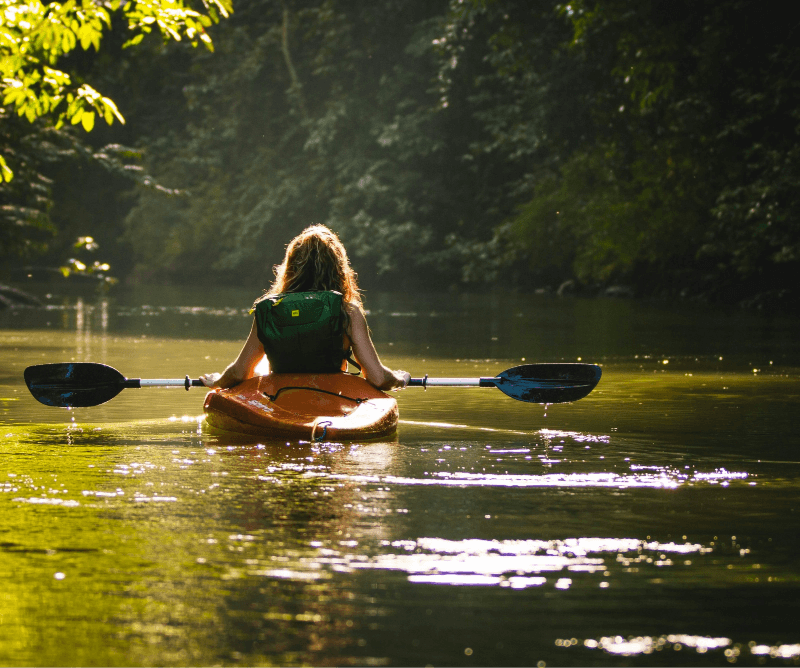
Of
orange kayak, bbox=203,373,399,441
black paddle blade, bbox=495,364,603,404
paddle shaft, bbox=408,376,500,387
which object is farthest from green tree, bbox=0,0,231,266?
black paddle blade, bbox=495,364,603,404

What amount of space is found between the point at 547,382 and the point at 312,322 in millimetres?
1782

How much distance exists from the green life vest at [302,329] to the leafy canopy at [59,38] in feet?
9.17

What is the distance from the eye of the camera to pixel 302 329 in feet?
25.0

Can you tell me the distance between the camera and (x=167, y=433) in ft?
25.2

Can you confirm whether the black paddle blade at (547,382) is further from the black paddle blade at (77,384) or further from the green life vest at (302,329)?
the black paddle blade at (77,384)

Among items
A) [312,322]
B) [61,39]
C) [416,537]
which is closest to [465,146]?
[61,39]

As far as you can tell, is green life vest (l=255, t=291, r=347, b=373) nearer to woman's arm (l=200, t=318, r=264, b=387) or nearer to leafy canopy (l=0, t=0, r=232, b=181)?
woman's arm (l=200, t=318, r=264, b=387)

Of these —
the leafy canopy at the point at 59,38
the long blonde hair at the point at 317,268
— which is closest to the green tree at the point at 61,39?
the leafy canopy at the point at 59,38

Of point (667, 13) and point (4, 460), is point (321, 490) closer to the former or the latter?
point (4, 460)

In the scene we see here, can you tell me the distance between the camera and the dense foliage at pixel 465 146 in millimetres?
23359

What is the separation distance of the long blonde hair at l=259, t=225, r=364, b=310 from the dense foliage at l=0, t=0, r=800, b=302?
13930 mm

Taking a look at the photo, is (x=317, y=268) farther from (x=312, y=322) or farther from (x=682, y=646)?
(x=682, y=646)

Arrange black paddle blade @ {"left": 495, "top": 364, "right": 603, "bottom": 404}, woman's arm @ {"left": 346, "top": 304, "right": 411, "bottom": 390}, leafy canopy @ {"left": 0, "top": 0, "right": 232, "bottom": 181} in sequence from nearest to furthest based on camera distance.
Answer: woman's arm @ {"left": 346, "top": 304, "right": 411, "bottom": 390} < black paddle blade @ {"left": 495, "top": 364, "right": 603, "bottom": 404} < leafy canopy @ {"left": 0, "top": 0, "right": 232, "bottom": 181}

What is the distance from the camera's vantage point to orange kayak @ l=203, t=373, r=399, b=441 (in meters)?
7.24
